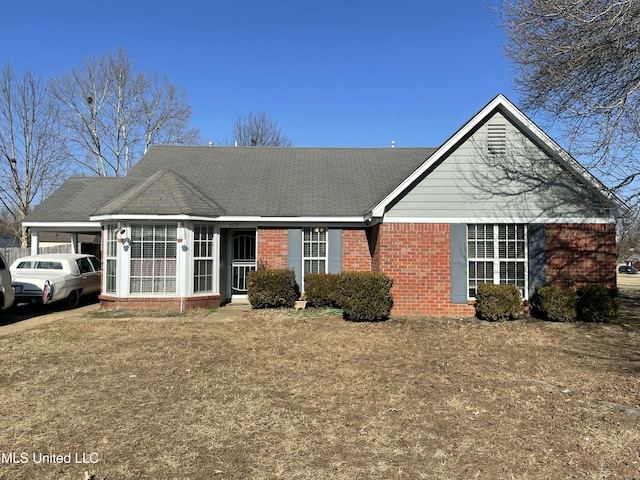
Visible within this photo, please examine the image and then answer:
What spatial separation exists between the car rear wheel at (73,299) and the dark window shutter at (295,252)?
6.95m

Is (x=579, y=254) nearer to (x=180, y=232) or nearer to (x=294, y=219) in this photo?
(x=294, y=219)

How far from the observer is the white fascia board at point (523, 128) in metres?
10.9

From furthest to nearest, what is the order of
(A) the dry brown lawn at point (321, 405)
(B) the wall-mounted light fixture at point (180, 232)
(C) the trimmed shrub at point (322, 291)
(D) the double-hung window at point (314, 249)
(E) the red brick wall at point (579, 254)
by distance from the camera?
(D) the double-hung window at point (314, 249) → (C) the trimmed shrub at point (322, 291) → (B) the wall-mounted light fixture at point (180, 232) → (E) the red brick wall at point (579, 254) → (A) the dry brown lawn at point (321, 405)

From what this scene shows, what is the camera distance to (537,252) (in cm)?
1136

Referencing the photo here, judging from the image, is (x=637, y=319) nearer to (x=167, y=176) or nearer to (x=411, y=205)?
(x=411, y=205)

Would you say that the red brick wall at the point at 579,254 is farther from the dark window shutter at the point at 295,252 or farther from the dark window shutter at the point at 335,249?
the dark window shutter at the point at 295,252

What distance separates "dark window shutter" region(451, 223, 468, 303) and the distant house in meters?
0.03

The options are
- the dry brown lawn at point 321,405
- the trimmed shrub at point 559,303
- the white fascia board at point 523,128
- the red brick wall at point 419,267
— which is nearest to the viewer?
the dry brown lawn at point 321,405

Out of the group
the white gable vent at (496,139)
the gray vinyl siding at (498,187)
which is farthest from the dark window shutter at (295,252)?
the white gable vent at (496,139)

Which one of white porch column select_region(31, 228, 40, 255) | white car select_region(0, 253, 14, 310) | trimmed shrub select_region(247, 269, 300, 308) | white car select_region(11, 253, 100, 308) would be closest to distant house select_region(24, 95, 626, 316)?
white porch column select_region(31, 228, 40, 255)

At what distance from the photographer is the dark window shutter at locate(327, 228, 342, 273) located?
44.9 feet

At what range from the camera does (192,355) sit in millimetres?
7492

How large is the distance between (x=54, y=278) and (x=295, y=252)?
7306 millimetres

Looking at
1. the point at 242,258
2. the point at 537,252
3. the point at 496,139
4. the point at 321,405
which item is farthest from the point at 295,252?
the point at 321,405
